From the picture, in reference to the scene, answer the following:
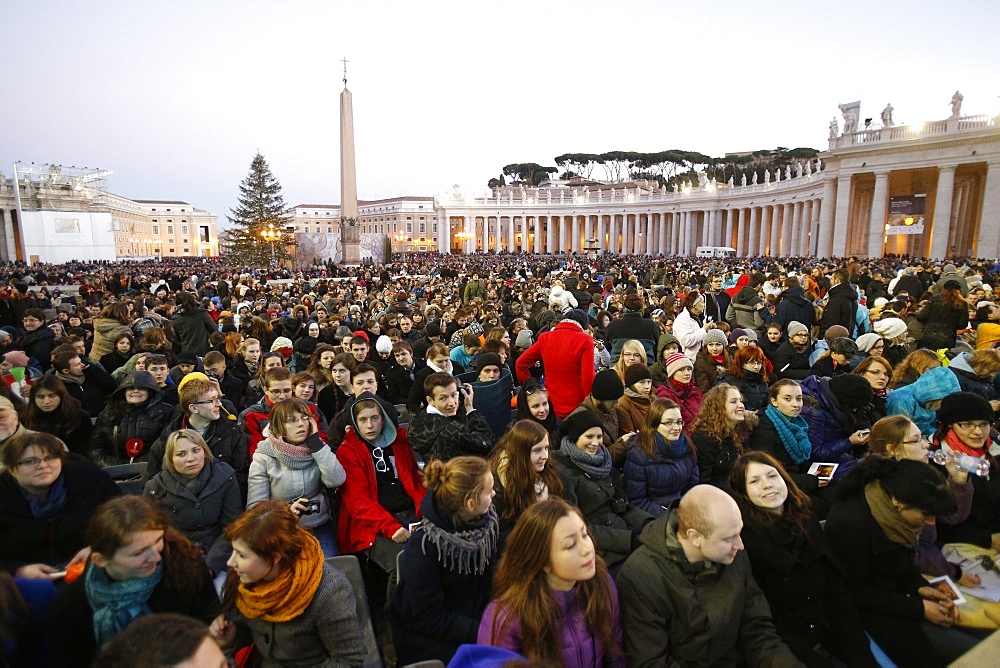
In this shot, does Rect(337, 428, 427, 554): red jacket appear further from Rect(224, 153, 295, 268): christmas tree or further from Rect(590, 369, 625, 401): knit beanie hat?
Rect(224, 153, 295, 268): christmas tree

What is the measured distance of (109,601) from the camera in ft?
6.91

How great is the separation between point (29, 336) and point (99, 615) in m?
6.82

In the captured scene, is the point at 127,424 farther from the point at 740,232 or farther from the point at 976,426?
the point at 740,232

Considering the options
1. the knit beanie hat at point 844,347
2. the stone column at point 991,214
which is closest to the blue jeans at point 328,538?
the knit beanie hat at point 844,347

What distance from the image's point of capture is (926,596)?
8.98ft

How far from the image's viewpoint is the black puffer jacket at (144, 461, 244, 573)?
3.13m

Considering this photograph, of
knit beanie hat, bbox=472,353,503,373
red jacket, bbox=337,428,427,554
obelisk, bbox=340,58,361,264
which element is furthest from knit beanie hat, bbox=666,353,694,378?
obelisk, bbox=340,58,361,264

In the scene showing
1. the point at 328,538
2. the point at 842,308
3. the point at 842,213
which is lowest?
the point at 328,538

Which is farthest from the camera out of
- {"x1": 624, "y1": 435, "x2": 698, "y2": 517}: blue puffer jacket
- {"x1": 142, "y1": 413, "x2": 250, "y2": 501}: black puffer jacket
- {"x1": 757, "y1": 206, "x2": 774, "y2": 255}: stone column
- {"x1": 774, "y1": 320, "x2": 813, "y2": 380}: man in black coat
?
{"x1": 757, "y1": 206, "x2": 774, "y2": 255}: stone column

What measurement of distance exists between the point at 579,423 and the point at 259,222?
38.7m

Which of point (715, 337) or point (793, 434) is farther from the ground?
point (715, 337)

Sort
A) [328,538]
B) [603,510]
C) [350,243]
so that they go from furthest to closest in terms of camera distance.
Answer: [350,243], [328,538], [603,510]

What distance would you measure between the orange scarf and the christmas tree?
36.6 m

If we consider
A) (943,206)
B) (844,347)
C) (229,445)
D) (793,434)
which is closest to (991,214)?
(943,206)
